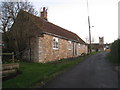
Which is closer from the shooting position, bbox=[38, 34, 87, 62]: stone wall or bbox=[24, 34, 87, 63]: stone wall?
bbox=[24, 34, 87, 63]: stone wall

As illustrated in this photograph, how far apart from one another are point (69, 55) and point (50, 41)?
7399 millimetres

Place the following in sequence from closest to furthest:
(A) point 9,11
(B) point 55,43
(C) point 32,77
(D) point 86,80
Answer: (D) point 86,80
(C) point 32,77
(A) point 9,11
(B) point 55,43

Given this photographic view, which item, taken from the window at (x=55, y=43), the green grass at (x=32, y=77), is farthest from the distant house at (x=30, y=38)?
the green grass at (x=32, y=77)

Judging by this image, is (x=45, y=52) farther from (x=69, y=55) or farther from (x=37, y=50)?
(x=69, y=55)

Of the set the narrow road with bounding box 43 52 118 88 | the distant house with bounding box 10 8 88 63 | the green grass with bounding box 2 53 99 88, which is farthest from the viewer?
the distant house with bounding box 10 8 88 63

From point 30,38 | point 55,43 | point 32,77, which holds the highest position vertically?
point 30,38

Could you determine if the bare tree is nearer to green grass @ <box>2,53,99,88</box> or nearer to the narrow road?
green grass @ <box>2,53,99,88</box>

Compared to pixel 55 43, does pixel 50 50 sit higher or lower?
lower

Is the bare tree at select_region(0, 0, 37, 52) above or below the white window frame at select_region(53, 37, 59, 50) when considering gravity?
above

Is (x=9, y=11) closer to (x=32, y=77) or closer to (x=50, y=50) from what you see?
→ (x=50, y=50)

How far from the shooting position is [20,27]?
16.5m

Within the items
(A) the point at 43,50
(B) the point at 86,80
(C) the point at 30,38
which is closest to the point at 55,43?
(A) the point at 43,50

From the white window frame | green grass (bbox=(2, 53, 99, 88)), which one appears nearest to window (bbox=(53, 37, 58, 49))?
the white window frame

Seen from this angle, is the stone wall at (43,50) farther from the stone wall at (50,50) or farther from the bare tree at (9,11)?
the bare tree at (9,11)
